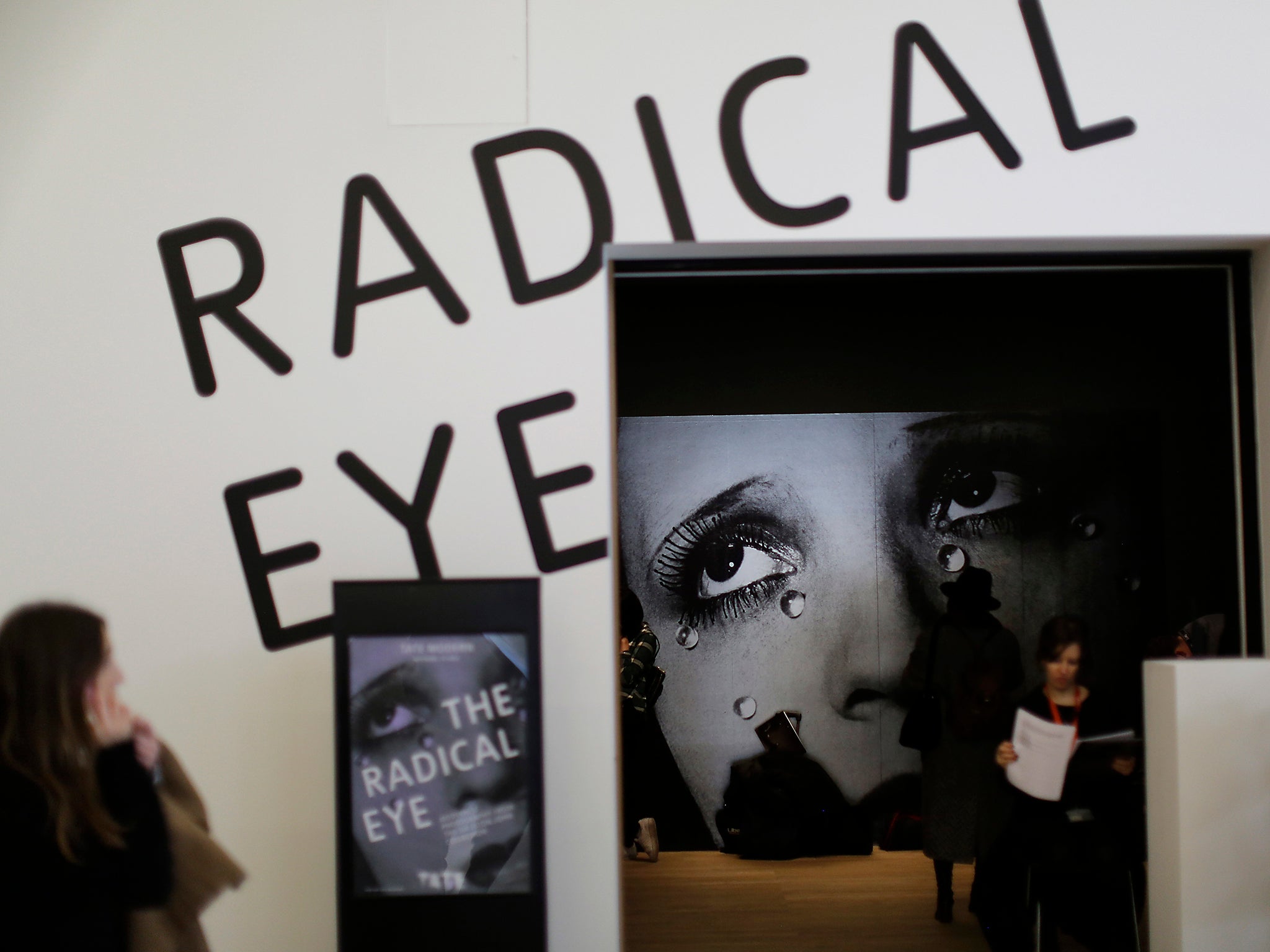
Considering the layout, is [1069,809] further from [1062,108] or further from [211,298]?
[211,298]

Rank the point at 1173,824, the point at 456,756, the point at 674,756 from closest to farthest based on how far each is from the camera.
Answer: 1. the point at 456,756
2. the point at 1173,824
3. the point at 674,756

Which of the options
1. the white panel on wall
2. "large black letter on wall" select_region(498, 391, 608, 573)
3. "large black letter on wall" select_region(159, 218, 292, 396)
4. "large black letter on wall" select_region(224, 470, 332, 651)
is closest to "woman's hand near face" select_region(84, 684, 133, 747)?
"large black letter on wall" select_region(224, 470, 332, 651)

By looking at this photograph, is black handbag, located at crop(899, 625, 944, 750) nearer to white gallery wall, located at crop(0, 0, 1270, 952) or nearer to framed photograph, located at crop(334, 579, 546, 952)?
white gallery wall, located at crop(0, 0, 1270, 952)

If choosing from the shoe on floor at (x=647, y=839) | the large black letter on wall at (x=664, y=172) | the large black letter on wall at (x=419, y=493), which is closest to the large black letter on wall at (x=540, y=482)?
the large black letter on wall at (x=419, y=493)

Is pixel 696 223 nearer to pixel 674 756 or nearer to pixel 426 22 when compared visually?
pixel 426 22

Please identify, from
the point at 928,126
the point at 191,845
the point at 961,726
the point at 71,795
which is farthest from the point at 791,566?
the point at 71,795

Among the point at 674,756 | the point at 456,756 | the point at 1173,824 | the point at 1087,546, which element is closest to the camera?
the point at 456,756

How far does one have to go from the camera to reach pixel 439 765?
2.64m

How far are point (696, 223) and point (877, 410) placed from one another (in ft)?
7.15

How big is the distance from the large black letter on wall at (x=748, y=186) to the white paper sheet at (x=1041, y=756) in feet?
5.77

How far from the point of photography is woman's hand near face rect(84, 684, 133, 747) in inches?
98.1

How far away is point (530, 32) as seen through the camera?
3285 mm

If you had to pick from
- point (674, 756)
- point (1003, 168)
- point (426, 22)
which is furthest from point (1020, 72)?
point (674, 756)

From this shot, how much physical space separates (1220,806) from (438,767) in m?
2.33
